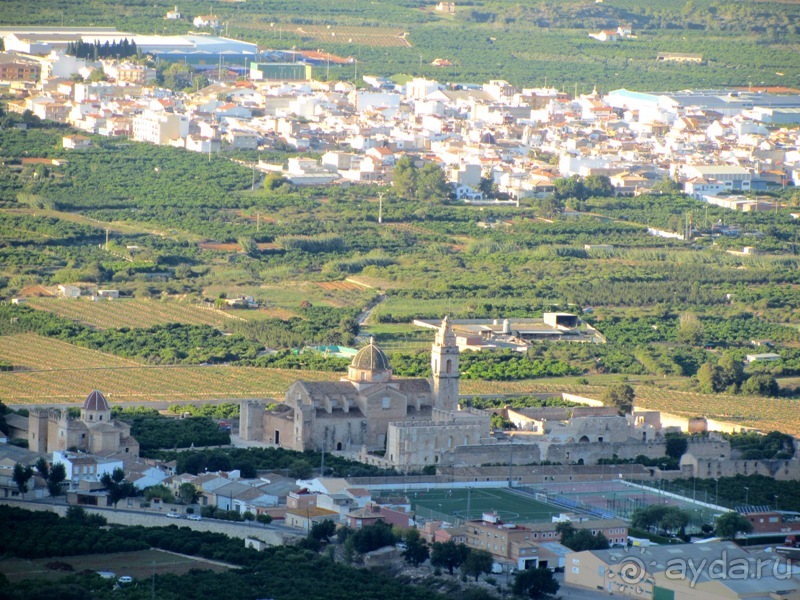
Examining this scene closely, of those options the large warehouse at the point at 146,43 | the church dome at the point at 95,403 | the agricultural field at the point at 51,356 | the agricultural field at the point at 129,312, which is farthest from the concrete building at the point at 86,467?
the large warehouse at the point at 146,43

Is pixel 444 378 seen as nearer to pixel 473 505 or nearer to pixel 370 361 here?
pixel 370 361

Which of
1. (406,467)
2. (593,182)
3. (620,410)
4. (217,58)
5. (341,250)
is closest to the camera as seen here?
(406,467)

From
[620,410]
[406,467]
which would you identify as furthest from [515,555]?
[620,410]

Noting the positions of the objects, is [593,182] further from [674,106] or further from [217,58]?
[217,58]

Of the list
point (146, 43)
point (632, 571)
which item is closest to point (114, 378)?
point (632, 571)

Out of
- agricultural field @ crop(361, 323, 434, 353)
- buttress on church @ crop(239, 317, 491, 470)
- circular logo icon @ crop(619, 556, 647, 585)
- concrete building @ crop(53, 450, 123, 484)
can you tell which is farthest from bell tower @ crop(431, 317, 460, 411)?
circular logo icon @ crop(619, 556, 647, 585)

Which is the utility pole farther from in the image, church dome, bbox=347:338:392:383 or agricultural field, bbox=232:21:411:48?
agricultural field, bbox=232:21:411:48
